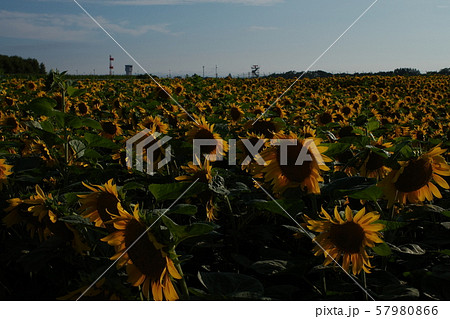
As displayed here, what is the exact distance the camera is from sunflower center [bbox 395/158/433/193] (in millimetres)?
2664

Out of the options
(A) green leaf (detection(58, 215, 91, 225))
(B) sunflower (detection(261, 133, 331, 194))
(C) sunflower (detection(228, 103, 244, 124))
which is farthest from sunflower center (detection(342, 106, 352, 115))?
(A) green leaf (detection(58, 215, 91, 225))

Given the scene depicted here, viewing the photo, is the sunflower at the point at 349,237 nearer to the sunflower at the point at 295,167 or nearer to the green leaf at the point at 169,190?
the sunflower at the point at 295,167

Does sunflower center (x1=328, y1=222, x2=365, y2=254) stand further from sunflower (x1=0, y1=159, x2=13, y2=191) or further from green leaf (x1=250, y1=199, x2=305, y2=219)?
sunflower (x1=0, y1=159, x2=13, y2=191)

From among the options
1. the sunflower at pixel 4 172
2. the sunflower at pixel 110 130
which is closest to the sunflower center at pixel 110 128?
the sunflower at pixel 110 130

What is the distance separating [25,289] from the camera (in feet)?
8.64

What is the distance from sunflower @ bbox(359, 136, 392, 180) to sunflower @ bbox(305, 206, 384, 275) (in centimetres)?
77

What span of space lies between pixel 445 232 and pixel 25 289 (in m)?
2.78

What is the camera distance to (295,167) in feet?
9.12

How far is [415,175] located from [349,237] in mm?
717

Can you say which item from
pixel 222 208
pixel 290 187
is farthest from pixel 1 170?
pixel 290 187

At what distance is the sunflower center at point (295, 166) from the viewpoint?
2730mm

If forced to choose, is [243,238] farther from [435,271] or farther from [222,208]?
[435,271]

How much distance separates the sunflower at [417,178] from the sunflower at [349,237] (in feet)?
1.78

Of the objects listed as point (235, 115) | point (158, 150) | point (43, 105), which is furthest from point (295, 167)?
point (235, 115)
